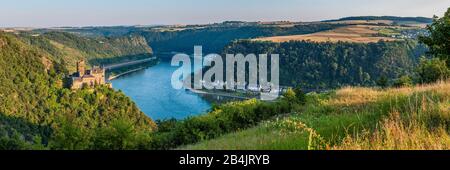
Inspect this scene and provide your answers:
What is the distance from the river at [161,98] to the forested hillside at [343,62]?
51.0 ft

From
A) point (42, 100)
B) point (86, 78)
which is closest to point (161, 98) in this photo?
point (86, 78)

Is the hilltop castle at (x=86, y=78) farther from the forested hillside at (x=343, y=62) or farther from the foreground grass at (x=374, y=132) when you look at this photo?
the foreground grass at (x=374, y=132)

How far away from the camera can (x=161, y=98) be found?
6556cm

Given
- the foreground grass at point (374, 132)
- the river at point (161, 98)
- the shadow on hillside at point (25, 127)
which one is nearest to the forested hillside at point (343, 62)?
the river at point (161, 98)

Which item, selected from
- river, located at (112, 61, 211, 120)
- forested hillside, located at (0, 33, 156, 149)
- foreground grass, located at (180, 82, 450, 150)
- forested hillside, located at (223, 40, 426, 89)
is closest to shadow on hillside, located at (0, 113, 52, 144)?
forested hillside, located at (0, 33, 156, 149)

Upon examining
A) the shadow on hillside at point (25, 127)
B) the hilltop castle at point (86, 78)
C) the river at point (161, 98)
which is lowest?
the river at point (161, 98)

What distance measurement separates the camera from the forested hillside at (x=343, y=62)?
228 ft

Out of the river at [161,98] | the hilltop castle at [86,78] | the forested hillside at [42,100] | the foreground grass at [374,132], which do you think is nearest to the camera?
the foreground grass at [374,132]

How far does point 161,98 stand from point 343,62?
2809 cm

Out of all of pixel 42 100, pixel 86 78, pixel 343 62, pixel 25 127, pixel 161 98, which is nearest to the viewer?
pixel 25 127

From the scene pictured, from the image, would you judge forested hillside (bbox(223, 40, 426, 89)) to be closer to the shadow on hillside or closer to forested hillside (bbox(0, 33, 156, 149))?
forested hillside (bbox(0, 33, 156, 149))

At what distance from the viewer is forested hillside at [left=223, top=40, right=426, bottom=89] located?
69.6 meters

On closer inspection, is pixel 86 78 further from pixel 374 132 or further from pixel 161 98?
pixel 374 132

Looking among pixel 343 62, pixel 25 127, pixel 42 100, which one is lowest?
pixel 25 127
